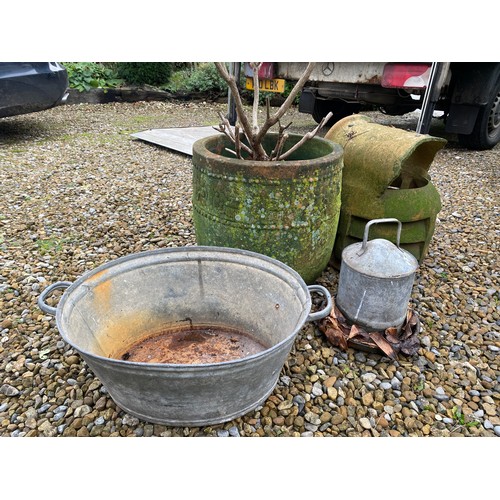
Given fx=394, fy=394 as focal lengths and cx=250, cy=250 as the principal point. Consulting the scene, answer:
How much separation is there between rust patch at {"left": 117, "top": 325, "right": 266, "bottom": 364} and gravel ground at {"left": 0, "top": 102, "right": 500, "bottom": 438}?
0.23 m

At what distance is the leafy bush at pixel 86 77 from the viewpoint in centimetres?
811

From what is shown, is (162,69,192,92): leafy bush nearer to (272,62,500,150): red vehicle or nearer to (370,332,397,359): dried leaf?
(272,62,500,150): red vehicle

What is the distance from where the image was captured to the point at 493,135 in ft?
19.3

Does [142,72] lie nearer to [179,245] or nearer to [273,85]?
[273,85]

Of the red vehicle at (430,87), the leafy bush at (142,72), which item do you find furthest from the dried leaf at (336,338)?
the leafy bush at (142,72)

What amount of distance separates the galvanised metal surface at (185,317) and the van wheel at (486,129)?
499cm

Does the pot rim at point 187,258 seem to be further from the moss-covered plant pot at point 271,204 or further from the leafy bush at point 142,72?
the leafy bush at point 142,72

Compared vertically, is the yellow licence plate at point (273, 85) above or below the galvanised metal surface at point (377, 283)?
above

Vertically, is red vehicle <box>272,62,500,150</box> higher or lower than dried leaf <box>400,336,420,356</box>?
higher

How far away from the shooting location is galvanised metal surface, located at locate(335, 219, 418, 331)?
207cm

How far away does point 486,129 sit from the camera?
18.5 ft

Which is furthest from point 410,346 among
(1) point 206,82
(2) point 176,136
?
(1) point 206,82

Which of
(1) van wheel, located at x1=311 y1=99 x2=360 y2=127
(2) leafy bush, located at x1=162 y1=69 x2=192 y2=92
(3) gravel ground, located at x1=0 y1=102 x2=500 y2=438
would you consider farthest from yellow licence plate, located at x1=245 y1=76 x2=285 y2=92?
(2) leafy bush, located at x1=162 y1=69 x2=192 y2=92

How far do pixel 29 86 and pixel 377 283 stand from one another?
5.40 metres
